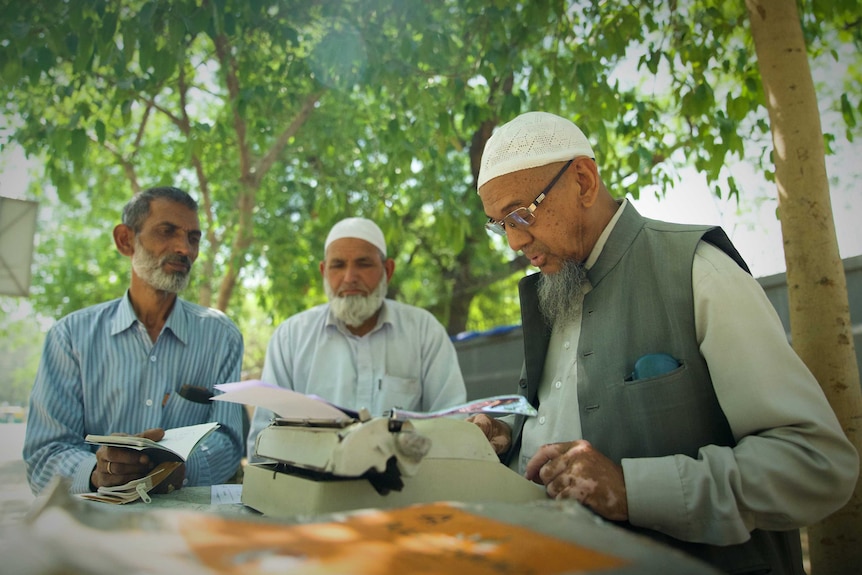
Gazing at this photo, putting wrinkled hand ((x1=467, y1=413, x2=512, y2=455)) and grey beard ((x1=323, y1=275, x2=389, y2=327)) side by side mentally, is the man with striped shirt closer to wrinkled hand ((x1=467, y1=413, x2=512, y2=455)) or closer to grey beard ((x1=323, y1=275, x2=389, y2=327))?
grey beard ((x1=323, y1=275, x2=389, y2=327))

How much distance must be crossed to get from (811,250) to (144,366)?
300 cm

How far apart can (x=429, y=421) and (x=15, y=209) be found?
3.32m

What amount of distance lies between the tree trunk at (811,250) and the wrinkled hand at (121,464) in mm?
2567

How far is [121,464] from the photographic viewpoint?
85.2 inches

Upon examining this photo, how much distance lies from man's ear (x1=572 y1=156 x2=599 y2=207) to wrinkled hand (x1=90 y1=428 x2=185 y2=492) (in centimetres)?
165

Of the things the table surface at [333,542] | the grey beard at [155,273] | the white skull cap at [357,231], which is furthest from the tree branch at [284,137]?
the table surface at [333,542]

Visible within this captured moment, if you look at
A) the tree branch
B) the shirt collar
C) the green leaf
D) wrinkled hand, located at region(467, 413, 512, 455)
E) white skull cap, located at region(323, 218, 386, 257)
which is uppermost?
the tree branch

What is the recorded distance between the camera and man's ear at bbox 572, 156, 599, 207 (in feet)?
6.73

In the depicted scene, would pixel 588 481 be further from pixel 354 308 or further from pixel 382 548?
pixel 354 308

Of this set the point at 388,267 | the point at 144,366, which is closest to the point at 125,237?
the point at 144,366

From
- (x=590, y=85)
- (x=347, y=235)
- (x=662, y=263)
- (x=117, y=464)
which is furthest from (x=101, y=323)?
(x=590, y=85)

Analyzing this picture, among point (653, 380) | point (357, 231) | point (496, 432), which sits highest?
point (357, 231)

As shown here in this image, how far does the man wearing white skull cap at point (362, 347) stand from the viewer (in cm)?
391

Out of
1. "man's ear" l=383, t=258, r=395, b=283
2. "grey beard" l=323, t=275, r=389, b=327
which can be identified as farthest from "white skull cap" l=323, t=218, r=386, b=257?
→ "grey beard" l=323, t=275, r=389, b=327
